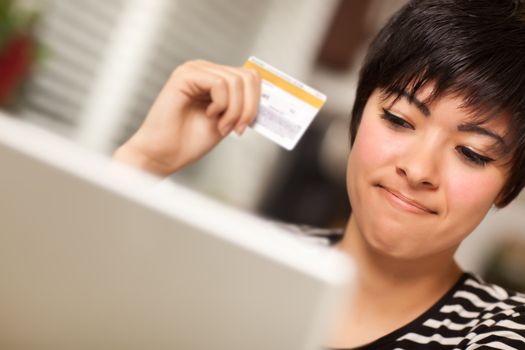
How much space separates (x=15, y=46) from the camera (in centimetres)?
192

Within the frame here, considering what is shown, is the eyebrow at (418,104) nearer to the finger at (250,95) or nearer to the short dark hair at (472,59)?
the short dark hair at (472,59)

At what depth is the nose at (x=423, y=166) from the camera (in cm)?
86

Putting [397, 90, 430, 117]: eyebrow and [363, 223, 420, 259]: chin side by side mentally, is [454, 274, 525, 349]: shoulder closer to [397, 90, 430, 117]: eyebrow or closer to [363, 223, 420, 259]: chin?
[363, 223, 420, 259]: chin

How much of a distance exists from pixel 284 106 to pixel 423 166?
0.82 feet

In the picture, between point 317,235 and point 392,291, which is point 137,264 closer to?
point 392,291

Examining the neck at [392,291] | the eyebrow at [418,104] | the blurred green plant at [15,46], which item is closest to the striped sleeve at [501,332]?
the neck at [392,291]

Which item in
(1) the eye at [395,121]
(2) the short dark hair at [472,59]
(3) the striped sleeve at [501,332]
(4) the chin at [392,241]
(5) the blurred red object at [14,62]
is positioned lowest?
(5) the blurred red object at [14,62]

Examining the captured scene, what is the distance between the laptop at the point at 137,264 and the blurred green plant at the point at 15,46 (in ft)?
5.51

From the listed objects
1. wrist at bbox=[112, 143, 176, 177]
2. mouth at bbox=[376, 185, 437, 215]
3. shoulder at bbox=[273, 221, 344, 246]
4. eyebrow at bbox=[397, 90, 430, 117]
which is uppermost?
eyebrow at bbox=[397, 90, 430, 117]

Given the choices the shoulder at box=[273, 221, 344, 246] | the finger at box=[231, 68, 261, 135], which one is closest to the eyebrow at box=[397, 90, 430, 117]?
the finger at box=[231, 68, 261, 135]

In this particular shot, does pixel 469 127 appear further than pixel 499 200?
No

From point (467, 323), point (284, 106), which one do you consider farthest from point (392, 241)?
point (284, 106)

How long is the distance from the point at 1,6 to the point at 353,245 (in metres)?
1.43

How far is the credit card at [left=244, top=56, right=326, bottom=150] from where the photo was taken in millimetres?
947
